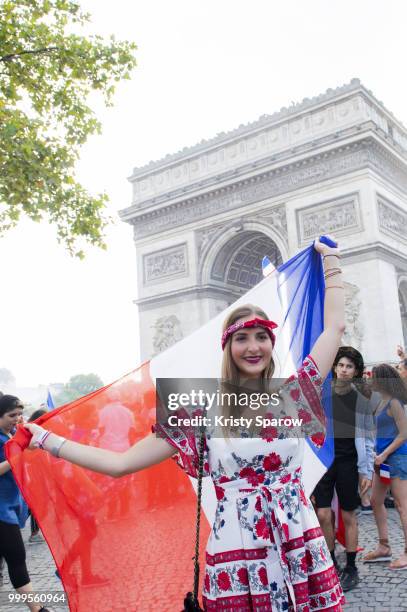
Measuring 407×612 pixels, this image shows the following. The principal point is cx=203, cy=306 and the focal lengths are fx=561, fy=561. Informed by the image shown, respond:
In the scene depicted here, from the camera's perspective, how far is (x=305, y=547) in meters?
1.81

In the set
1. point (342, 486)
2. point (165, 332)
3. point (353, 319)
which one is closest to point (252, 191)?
point (165, 332)

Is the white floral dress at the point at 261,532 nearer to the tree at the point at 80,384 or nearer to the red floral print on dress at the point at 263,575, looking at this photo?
the red floral print on dress at the point at 263,575

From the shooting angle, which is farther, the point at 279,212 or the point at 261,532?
the point at 279,212

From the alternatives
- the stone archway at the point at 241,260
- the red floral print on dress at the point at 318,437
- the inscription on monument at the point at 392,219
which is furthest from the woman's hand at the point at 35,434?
the stone archway at the point at 241,260

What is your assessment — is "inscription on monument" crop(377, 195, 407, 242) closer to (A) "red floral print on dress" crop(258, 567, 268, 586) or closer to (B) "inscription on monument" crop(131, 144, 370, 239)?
(B) "inscription on monument" crop(131, 144, 370, 239)

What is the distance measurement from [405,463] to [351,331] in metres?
13.3

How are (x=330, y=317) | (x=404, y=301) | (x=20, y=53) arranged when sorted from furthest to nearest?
(x=404, y=301)
(x=20, y=53)
(x=330, y=317)

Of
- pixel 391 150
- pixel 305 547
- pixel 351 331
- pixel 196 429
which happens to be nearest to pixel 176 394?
pixel 196 429

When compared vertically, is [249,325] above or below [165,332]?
below

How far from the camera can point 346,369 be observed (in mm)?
4508

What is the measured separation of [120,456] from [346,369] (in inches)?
117

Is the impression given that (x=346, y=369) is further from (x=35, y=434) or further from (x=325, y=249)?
(x=35, y=434)

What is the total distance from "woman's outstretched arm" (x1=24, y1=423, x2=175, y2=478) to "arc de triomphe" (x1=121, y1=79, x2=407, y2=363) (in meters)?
16.0

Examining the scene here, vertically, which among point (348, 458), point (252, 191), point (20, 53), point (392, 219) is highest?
point (252, 191)
